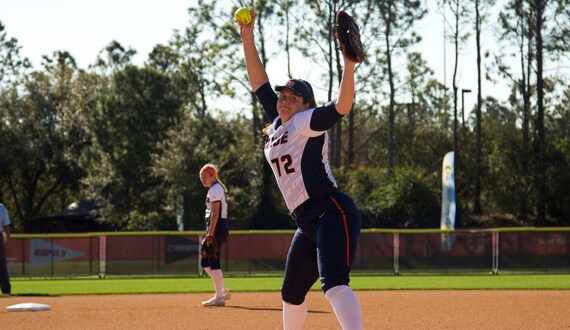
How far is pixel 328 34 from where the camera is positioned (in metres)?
39.5

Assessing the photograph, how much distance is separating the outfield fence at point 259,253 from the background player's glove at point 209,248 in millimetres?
10055

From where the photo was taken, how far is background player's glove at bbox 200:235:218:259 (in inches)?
496

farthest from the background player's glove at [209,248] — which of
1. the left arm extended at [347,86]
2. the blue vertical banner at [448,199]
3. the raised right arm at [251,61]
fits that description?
the blue vertical banner at [448,199]

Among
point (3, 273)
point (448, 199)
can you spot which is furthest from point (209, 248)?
point (448, 199)

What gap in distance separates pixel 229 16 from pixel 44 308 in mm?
29069

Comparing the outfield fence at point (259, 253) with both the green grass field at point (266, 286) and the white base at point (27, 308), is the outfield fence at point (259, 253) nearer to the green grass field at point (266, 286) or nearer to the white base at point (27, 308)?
the green grass field at point (266, 286)

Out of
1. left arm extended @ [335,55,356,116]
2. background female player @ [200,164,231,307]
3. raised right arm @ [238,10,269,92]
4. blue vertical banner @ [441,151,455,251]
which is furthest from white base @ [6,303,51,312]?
blue vertical banner @ [441,151,455,251]

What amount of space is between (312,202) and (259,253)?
57.1 feet

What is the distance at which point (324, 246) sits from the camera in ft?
20.4

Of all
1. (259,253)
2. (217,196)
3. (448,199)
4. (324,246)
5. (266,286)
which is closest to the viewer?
(324,246)

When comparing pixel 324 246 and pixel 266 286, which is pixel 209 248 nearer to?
pixel 266 286

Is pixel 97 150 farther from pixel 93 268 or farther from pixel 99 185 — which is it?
pixel 93 268

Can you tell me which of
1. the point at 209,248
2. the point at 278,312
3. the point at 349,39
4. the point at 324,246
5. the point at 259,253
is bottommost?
the point at 278,312

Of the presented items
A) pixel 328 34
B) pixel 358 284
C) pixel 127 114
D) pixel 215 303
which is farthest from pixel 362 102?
pixel 215 303
